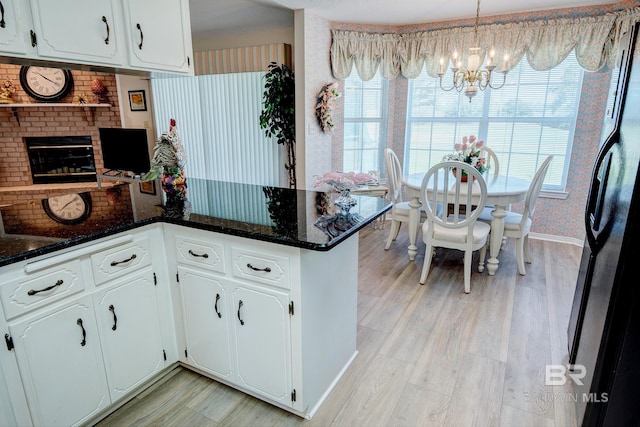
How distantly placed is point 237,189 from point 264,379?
1.19 metres

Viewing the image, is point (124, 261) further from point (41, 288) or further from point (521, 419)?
point (521, 419)

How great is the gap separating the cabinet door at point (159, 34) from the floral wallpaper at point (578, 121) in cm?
198

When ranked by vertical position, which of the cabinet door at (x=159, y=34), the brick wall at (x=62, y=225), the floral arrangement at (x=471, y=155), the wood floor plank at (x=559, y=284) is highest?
the cabinet door at (x=159, y=34)

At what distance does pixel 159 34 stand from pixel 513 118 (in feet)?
12.7

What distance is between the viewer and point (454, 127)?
182 inches

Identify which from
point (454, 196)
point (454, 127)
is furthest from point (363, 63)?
point (454, 196)

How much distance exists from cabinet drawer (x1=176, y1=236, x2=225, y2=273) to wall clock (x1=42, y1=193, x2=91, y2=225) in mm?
464

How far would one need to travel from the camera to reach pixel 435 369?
2.11m

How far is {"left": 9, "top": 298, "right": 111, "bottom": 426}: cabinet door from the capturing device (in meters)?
1.43

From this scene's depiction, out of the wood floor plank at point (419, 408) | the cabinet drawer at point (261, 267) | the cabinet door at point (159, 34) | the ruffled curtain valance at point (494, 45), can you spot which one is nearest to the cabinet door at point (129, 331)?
the cabinet drawer at point (261, 267)

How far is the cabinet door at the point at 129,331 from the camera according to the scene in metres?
1.69

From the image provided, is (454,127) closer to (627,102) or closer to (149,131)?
(627,102)

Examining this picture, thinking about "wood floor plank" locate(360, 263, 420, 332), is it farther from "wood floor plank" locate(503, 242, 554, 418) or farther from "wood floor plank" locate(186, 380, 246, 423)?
"wood floor plank" locate(186, 380, 246, 423)

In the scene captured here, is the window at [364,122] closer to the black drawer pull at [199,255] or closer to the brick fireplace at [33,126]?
the black drawer pull at [199,255]
